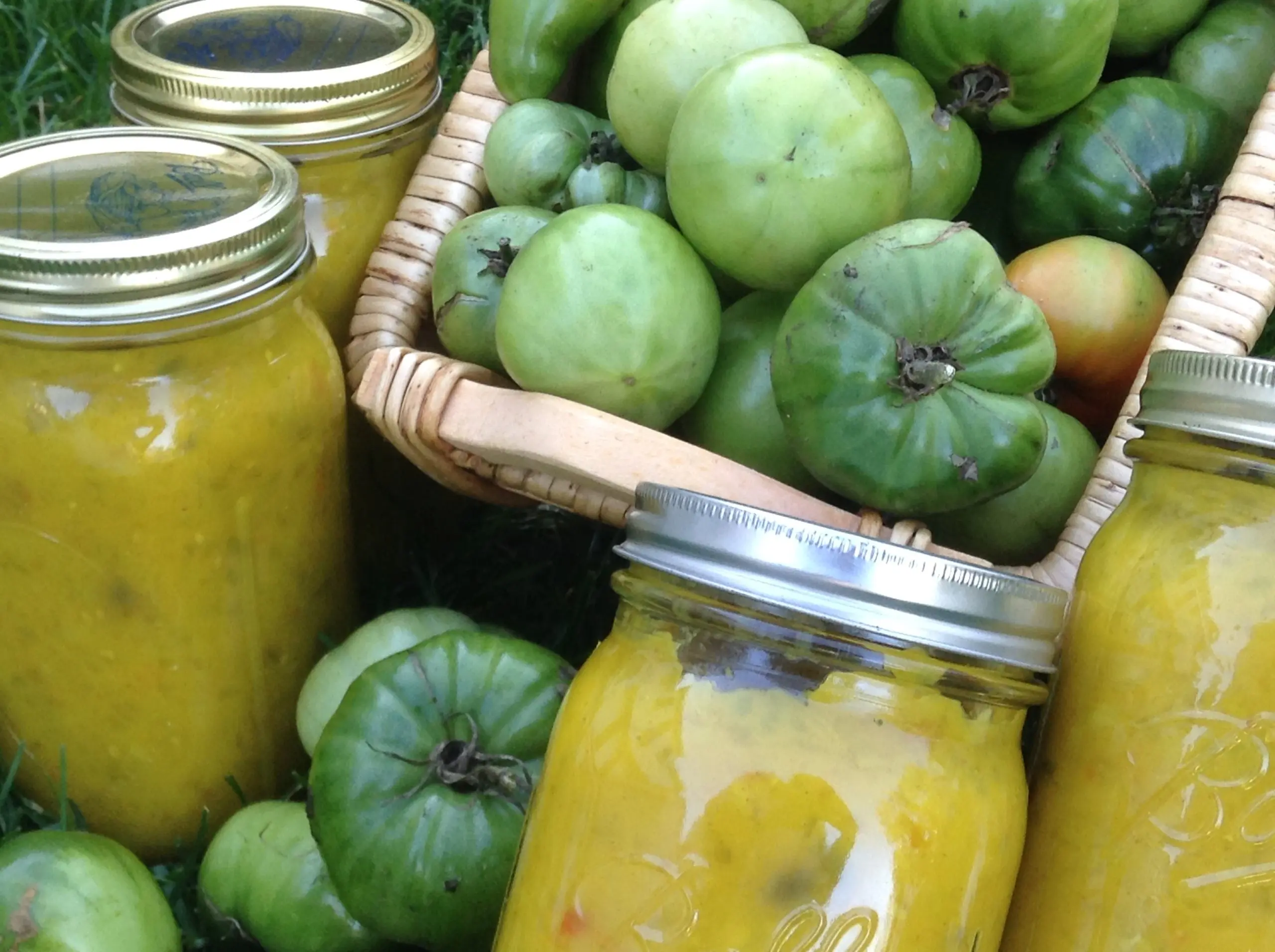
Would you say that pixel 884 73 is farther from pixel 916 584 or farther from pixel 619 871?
pixel 619 871

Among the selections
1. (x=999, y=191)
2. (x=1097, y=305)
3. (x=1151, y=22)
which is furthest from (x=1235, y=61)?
(x=1097, y=305)

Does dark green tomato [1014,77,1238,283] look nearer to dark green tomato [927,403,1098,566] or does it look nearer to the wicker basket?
the wicker basket

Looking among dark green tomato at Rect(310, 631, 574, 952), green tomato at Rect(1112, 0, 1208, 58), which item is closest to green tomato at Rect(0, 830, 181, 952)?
dark green tomato at Rect(310, 631, 574, 952)

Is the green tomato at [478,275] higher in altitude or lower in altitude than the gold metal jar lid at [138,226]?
lower

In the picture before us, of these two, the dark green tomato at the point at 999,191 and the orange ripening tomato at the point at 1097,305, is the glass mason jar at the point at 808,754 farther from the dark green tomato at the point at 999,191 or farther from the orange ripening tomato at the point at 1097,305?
the dark green tomato at the point at 999,191

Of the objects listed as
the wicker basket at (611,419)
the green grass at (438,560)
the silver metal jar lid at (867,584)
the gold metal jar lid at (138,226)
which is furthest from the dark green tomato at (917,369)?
the green grass at (438,560)

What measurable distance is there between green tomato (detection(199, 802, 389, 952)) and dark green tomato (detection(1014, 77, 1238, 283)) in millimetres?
778

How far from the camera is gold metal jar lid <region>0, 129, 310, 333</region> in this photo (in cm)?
76

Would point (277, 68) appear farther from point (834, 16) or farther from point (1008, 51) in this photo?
point (1008, 51)

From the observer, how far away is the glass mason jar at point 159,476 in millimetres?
792

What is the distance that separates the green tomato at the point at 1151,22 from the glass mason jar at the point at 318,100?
0.63 meters

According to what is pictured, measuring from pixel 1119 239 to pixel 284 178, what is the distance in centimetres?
68

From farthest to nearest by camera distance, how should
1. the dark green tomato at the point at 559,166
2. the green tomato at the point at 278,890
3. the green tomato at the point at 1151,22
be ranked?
the green tomato at the point at 1151,22 → the dark green tomato at the point at 559,166 → the green tomato at the point at 278,890

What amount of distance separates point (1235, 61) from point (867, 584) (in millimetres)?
755
